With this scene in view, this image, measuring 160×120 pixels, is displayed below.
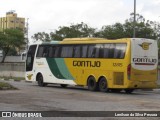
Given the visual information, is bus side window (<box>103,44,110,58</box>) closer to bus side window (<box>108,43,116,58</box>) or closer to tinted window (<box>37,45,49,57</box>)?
bus side window (<box>108,43,116,58</box>)

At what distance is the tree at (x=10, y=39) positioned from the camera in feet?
314

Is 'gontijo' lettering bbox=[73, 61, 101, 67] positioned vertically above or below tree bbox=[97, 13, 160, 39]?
below

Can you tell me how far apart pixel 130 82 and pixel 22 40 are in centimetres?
7647

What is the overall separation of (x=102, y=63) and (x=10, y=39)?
70.3 meters

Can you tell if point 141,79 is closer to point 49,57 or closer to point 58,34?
point 49,57

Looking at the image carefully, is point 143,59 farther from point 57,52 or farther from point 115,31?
point 115,31

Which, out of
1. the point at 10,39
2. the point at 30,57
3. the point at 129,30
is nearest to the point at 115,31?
the point at 129,30

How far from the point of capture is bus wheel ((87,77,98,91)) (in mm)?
27616

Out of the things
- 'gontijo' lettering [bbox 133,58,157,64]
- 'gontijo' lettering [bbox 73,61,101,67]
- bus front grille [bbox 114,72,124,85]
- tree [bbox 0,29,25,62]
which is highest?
tree [bbox 0,29,25,62]

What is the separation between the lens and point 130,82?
25.9m

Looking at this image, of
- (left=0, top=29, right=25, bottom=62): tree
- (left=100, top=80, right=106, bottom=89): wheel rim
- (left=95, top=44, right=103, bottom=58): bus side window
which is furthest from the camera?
(left=0, top=29, right=25, bottom=62): tree

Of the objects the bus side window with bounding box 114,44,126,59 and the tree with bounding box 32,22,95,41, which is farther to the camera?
the tree with bounding box 32,22,95,41

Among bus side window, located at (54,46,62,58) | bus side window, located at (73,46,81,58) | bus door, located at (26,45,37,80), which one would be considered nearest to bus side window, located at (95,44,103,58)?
bus side window, located at (73,46,81,58)

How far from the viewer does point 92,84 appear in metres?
28.2
